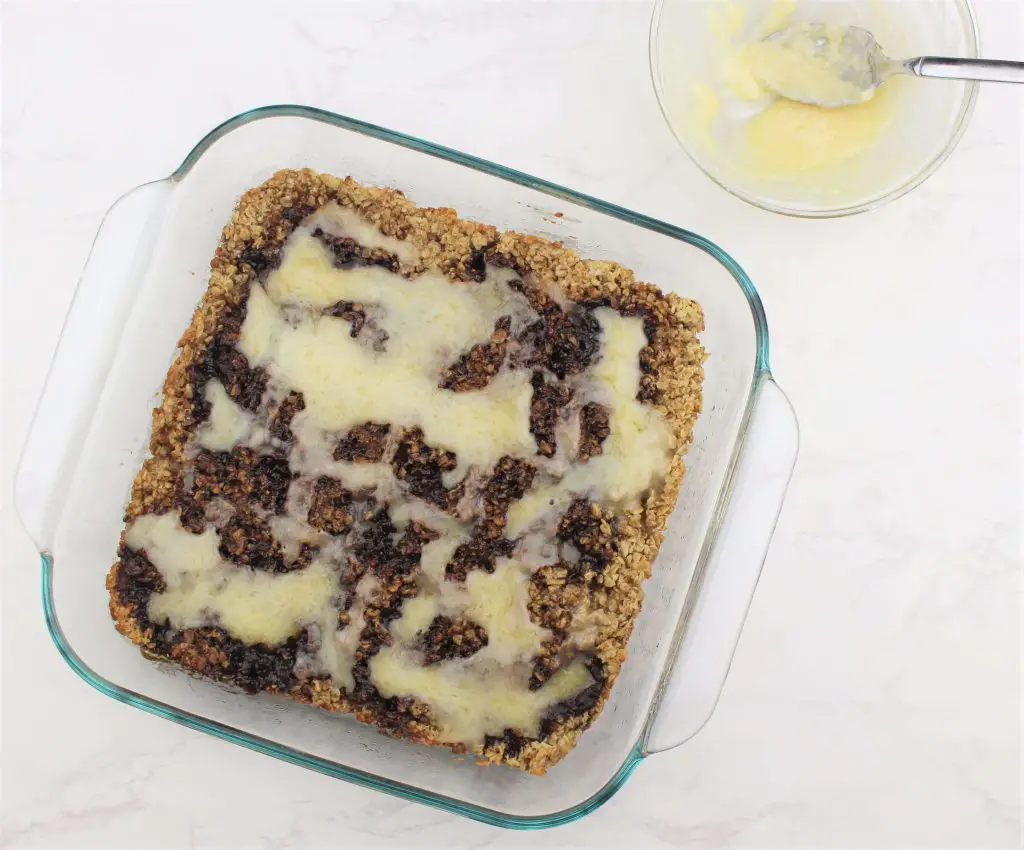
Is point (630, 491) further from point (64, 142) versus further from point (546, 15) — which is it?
point (64, 142)

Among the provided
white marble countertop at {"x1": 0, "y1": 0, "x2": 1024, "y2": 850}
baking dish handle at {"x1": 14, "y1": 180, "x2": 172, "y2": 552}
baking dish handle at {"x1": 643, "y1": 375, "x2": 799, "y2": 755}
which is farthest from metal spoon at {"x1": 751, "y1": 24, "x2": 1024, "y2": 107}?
baking dish handle at {"x1": 14, "y1": 180, "x2": 172, "y2": 552}

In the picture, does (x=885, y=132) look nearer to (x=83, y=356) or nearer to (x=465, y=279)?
(x=465, y=279)

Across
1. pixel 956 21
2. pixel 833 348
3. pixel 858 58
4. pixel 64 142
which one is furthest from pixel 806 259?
pixel 64 142

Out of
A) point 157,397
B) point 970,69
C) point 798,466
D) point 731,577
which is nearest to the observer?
point 970,69

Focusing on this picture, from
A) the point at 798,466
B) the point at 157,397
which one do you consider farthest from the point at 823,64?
the point at 157,397

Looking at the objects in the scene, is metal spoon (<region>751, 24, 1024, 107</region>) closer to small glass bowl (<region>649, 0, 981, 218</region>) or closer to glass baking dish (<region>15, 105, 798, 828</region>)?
small glass bowl (<region>649, 0, 981, 218</region>)

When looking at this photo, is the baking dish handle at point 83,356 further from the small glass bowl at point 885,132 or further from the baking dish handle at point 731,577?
the baking dish handle at point 731,577
